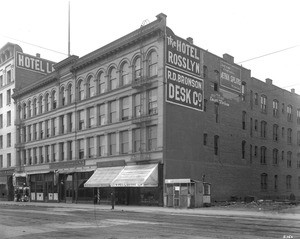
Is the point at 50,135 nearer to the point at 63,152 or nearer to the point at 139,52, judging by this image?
the point at 63,152

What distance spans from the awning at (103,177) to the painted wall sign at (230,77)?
1393 centimetres

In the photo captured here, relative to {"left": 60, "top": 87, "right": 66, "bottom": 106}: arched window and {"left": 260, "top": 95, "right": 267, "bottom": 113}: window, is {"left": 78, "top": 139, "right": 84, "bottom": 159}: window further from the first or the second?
{"left": 260, "top": 95, "right": 267, "bottom": 113}: window

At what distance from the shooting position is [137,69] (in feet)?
121

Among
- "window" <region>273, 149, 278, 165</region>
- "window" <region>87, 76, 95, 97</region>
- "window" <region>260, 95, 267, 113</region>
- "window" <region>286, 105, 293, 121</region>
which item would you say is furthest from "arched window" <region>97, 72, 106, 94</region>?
"window" <region>286, 105, 293, 121</region>

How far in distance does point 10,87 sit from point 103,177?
26.7 m

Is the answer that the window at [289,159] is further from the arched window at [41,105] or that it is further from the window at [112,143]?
the arched window at [41,105]

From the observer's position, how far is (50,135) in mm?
48594

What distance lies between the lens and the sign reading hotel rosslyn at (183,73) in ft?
115

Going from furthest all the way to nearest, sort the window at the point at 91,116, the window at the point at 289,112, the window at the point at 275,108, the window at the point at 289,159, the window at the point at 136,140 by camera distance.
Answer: the window at the point at 289,112 → the window at the point at 289,159 → the window at the point at 275,108 → the window at the point at 91,116 → the window at the point at 136,140

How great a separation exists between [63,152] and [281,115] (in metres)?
27.0

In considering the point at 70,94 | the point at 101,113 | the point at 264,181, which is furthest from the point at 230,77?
the point at 70,94

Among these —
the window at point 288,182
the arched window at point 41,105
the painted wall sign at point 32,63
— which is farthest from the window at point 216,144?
the painted wall sign at point 32,63

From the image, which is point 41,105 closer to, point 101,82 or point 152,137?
point 101,82

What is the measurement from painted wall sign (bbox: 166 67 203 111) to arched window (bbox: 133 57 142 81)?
300cm
